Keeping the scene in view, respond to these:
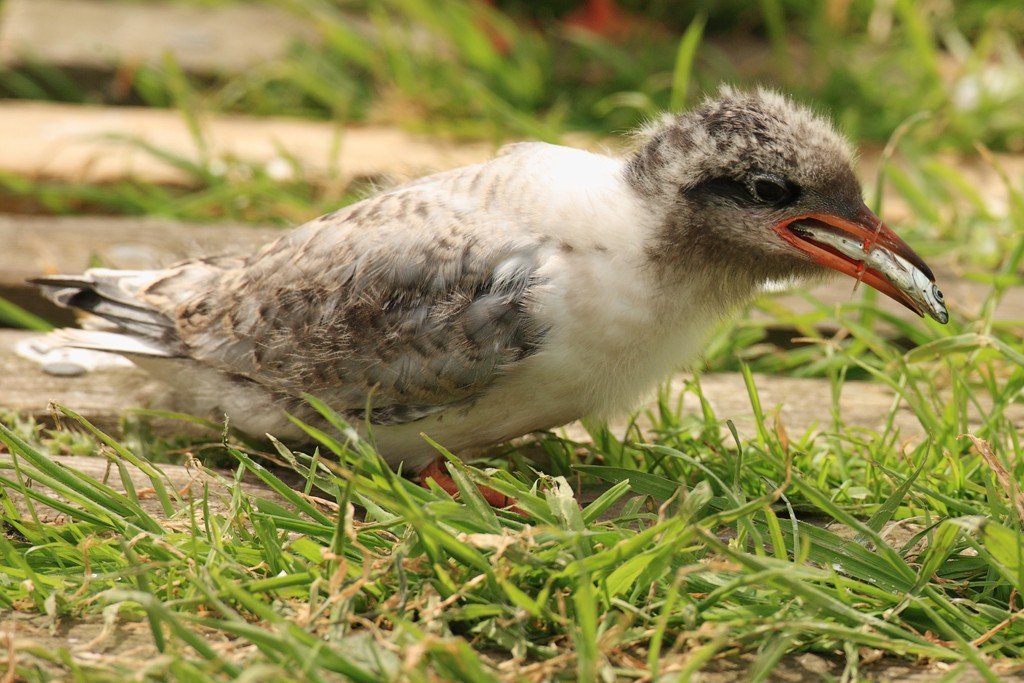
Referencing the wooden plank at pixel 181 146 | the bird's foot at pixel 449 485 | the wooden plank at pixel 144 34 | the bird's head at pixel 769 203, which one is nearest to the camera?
the bird's head at pixel 769 203

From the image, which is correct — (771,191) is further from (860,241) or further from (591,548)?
(591,548)

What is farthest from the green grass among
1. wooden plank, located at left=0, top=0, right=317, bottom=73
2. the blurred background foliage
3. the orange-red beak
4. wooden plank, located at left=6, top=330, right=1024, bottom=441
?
wooden plank, located at left=0, top=0, right=317, bottom=73

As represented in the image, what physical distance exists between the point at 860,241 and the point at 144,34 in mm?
5089

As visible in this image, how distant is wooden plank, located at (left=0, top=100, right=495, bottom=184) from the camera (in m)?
5.44

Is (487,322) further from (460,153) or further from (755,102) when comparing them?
(460,153)

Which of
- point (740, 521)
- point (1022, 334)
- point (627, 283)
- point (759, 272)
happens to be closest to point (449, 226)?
point (627, 283)

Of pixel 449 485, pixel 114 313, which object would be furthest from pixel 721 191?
pixel 114 313

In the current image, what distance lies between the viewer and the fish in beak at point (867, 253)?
3006 mm

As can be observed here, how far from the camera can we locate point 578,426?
382 cm

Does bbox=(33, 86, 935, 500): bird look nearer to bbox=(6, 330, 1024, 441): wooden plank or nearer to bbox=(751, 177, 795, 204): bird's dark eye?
bbox=(751, 177, 795, 204): bird's dark eye

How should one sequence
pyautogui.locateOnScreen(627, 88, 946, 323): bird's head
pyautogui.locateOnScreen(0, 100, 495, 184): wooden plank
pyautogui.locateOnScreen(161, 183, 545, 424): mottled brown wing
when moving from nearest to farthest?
1. pyautogui.locateOnScreen(627, 88, 946, 323): bird's head
2. pyautogui.locateOnScreen(161, 183, 545, 424): mottled brown wing
3. pyautogui.locateOnScreen(0, 100, 495, 184): wooden plank

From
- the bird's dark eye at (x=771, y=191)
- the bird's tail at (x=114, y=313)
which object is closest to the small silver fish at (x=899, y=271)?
the bird's dark eye at (x=771, y=191)

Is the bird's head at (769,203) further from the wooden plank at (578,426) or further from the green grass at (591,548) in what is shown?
the wooden plank at (578,426)

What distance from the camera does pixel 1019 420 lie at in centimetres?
378
